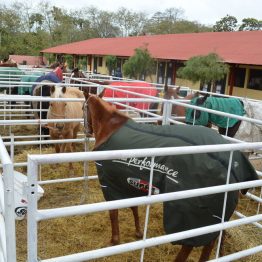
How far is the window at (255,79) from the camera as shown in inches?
563

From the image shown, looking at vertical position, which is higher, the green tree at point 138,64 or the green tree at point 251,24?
the green tree at point 251,24

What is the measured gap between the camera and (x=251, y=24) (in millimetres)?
49656

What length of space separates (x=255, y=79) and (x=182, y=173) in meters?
13.5

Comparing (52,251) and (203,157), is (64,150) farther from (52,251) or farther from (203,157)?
(203,157)

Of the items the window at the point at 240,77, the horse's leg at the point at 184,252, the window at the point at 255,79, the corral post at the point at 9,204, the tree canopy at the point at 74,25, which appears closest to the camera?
the corral post at the point at 9,204

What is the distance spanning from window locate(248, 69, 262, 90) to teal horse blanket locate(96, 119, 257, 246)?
12896 millimetres

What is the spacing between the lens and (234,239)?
136 inches

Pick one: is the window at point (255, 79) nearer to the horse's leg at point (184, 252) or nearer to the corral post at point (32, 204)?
the horse's leg at point (184, 252)

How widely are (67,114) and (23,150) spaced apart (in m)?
1.66

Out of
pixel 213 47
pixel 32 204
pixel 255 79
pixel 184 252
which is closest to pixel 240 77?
pixel 255 79

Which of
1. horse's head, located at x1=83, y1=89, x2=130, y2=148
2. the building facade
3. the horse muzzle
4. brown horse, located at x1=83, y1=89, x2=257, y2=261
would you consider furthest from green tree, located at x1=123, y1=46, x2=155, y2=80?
brown horse, located at x1=83, y1=89, x2=257, y2=261

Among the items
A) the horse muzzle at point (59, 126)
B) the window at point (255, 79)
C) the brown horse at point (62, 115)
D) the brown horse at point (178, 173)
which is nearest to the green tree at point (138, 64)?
the window at point (255, 79)

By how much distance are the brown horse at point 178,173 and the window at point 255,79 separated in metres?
12.7

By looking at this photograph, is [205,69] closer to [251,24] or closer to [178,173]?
[178,173]
